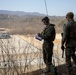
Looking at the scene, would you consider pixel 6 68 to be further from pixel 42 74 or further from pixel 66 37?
pixel 66 37

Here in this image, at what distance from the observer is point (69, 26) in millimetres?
6820

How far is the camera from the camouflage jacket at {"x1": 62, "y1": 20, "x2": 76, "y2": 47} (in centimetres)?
679

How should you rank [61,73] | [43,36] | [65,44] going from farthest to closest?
[61,73], [65,44], [43,36]

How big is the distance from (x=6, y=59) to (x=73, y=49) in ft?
6.70

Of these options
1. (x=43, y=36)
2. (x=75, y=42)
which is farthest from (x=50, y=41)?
(x=75, y=42)

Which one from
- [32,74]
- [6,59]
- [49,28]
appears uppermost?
[49,28]

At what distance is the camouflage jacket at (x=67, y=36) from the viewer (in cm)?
679

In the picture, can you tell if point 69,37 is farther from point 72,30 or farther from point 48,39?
point 48,39

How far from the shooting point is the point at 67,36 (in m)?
6.85

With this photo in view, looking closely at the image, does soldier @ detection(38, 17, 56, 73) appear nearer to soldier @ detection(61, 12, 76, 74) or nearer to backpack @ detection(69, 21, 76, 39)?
soldier @ detection(61, 12, 76, 74)

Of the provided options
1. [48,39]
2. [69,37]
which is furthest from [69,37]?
[48,39]

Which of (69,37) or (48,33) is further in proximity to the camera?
(69,37)

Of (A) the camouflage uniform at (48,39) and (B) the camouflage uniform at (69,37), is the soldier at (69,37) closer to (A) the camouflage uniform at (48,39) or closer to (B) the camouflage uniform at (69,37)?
(B) the camouflage uniform at (69,37)

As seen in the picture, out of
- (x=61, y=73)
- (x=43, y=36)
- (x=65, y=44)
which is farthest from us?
(x=61, y=73)
